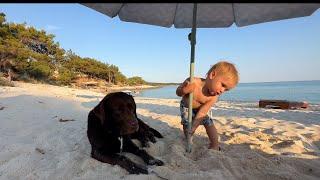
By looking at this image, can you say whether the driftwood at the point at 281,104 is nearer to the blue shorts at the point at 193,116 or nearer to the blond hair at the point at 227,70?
the blue shorts at the point at 193,116

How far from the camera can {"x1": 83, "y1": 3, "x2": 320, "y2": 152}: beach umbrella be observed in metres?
3.69

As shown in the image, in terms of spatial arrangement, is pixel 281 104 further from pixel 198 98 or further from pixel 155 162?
pixel 155 162

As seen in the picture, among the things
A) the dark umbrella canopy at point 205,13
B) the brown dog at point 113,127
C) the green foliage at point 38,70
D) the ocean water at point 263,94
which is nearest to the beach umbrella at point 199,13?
the dark umbrella canopy at point 205,13

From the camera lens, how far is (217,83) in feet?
11.4

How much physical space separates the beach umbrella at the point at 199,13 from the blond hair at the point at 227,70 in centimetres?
32

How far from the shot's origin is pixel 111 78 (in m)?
55.4

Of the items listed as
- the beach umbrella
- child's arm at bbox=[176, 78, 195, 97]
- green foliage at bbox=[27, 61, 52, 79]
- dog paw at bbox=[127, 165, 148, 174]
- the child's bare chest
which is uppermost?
green foliage at bbox=[27, 61, 52, 79]

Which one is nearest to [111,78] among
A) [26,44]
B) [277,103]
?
[26,44]

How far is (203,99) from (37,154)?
6.10ft

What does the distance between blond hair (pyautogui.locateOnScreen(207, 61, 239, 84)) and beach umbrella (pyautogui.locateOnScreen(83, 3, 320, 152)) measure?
12.4 inches

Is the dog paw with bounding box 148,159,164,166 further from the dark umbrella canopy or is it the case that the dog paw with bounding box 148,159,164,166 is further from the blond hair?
the dark umbrella canopy

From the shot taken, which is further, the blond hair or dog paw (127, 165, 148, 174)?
the blond hair

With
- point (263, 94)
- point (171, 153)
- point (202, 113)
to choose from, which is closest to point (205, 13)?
point (202, 113)

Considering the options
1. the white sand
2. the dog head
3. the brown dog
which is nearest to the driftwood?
the white sand
